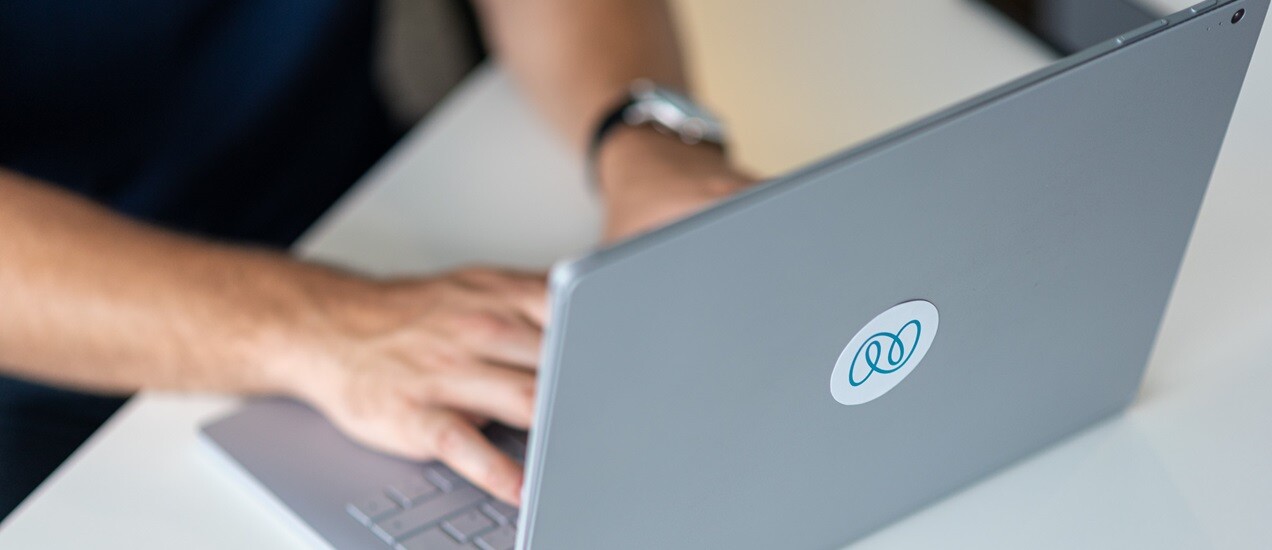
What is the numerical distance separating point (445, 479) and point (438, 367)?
8cm

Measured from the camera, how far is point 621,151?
3.11 feet

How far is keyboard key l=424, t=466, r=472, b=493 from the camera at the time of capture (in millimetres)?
695

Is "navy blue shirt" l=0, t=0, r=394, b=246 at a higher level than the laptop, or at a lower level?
higher

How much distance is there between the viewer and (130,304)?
0.79 meters

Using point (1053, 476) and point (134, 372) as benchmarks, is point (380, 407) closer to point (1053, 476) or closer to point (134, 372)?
point (134, 372)

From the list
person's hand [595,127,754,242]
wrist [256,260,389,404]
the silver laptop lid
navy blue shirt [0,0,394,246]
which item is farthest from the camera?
navy blue shirt [0,0,394,246]

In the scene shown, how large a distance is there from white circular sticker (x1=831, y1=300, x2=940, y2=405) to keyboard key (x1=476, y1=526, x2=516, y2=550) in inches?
7.5

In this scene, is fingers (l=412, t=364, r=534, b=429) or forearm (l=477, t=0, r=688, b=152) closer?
fingers (l=412, t=364, r=534, b=429)

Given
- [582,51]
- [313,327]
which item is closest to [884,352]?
[313,327]

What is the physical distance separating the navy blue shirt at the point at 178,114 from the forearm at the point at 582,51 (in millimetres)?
159

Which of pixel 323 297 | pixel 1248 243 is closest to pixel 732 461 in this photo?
pixel 323 297

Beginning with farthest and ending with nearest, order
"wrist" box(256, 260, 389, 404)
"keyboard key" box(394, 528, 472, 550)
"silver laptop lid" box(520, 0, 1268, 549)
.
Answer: "wrist" box(256, 260, 389, 404) → "keyboard key" box(394, 528, 472, 550) → "silver laptop lid" box(520, 0, 1268, 549)

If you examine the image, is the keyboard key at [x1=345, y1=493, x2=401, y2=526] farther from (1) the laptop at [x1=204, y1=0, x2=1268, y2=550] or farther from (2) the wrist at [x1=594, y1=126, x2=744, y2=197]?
(2) the wrist at [x1=594, y1=126, x2=744, y2=197]

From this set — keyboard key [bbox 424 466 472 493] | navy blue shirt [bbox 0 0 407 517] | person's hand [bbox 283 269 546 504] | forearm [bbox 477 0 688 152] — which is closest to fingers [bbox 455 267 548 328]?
person's hand [bbox 283 269 546 504]
